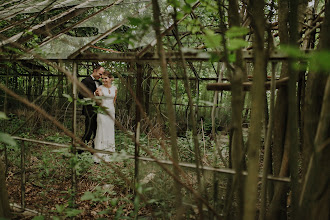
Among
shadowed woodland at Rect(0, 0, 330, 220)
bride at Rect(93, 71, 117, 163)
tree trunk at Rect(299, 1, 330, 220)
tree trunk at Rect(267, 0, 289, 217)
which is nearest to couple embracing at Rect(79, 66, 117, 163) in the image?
bride at Rect(93, 71, 117, 163)

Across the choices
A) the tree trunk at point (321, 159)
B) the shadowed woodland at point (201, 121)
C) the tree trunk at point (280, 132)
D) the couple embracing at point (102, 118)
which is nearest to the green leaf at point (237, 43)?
the shadowed woodland at point (201, 121)

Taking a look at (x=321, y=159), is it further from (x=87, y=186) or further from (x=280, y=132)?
(x=87, y=186)

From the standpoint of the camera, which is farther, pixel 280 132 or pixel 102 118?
pixel 102 118

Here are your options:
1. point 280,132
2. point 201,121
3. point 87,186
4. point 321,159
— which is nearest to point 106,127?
point 87,186

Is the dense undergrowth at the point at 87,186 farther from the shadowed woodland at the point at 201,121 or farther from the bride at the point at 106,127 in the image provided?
the bride at the point at 106,127

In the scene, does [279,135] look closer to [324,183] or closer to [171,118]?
[324,183]

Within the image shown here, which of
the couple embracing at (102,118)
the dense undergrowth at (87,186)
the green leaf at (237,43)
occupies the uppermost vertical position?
the green leaf at (237,43)

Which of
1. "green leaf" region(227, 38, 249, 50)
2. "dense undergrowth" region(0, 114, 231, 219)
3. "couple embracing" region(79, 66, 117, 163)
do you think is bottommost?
"dense undergrowth" region(0, 114, 231, 219)

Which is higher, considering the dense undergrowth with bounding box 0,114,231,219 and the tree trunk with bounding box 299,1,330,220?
the tree trunk with bounding box 299,1,330,220

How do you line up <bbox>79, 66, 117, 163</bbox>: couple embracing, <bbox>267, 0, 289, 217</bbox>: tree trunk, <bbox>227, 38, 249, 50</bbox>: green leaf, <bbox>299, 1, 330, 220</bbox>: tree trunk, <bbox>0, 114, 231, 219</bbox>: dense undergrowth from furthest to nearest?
<bbox>79, 66, 117, 163</bbox>: couple embracing, <bbox>0, 114, 231, 219</bbox>: dense undergrowth, <bbox>267, 0, 289, 217</bbox>: tree trunk, <bbox>227, 38, 249, 50</bbox>: green leaf, <bbox>299, 1, 330, 220</bbox>: tree trunk

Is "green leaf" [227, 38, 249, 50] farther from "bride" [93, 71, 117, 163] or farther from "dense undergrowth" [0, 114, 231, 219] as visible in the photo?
"bride" [93, 71, 117, 163]

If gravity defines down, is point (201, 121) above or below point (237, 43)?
below

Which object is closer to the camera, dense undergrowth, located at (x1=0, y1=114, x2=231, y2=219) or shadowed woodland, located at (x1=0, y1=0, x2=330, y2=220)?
shadowed woodland, located at (x1=0, y1=0, x2=330, y2=220)

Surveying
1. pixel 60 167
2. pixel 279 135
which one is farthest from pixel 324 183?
pixel 60 167
